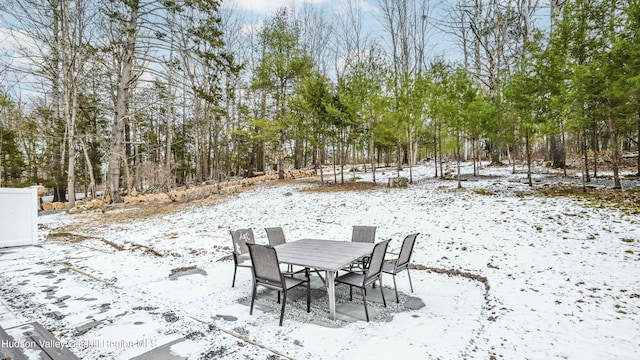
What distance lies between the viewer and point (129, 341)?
2.84 m

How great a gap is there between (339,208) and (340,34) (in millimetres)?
17300

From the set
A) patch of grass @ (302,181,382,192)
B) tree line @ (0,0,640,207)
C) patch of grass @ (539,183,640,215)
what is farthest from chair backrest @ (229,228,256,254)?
patch of grass @ (302,181,382,192)

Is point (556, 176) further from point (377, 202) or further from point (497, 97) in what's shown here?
point (377, 202)

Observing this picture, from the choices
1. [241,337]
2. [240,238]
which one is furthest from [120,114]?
[241,337]

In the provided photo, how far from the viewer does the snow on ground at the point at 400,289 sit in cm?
285

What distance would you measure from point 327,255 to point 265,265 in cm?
85

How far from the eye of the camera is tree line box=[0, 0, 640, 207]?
894 cm

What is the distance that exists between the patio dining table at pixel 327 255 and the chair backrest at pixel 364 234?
640 millimetres

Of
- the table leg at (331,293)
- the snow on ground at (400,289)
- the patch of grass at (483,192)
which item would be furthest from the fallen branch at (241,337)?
the patch of grass at (483,192)

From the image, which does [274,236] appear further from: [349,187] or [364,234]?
[349,187]

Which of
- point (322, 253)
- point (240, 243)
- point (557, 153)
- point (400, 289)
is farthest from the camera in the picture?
point (557, 153)

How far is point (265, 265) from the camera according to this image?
347cm

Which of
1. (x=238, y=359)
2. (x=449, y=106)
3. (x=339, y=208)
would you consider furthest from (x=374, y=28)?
(x=238, y=359)

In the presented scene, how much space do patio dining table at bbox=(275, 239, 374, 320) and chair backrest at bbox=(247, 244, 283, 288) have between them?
0.26 metres
